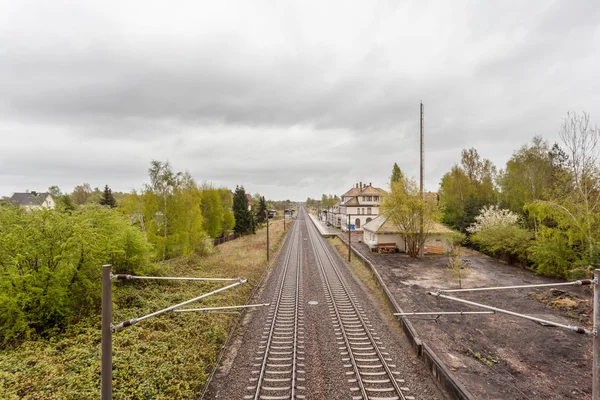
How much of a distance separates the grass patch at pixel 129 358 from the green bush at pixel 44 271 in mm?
867

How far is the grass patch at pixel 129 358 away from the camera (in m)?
8.22

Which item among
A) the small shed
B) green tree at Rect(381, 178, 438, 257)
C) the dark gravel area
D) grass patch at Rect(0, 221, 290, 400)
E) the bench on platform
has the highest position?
green tree at Rect(381, 178, 438, 257)

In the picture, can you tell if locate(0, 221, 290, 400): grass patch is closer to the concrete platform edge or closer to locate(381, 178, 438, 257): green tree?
the concrete platform edge

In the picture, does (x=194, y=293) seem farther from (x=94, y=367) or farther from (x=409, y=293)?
(x=409, y=293)

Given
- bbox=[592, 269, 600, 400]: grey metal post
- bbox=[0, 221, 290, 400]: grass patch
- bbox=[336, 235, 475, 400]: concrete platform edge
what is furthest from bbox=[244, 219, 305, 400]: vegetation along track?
bbox=[592, 269, 600, 400]: grey metal post

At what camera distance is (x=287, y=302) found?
17.8 m

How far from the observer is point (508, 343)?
12359 millimetres

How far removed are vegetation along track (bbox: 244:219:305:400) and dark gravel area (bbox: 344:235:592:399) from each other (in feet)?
18.2

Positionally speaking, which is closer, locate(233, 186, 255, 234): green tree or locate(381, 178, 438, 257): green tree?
locate(381, 178, 438, 257): green tree

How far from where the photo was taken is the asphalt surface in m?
9.24

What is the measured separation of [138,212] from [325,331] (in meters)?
20.9

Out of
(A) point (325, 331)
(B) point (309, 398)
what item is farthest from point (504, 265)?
(B) point (309, 398)

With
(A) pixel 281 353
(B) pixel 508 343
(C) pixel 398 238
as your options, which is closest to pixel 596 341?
(B) pixel 508 343

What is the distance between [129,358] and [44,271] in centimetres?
487
